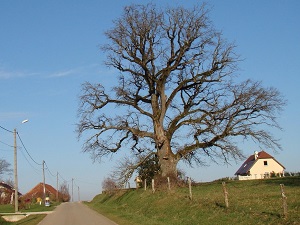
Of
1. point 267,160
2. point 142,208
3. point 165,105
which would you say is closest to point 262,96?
point 165,105

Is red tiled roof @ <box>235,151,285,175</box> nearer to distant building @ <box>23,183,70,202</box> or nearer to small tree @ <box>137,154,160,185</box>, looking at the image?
distant building @ <box>23,183,70,202</box>

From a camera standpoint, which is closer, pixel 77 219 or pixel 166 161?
pixel 77 219

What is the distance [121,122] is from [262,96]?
10982 mm

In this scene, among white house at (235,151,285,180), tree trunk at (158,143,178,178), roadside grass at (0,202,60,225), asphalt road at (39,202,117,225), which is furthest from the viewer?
white house at (235,151,285,180)

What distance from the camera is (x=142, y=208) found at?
1108 inches

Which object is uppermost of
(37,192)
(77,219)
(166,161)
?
(166,161)

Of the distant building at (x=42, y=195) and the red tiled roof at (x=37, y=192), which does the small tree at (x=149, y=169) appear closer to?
the distant building at (x=42, y=195)

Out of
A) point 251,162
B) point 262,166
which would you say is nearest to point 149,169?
point 262,166

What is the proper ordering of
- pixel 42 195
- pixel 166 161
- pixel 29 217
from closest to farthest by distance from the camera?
1. pixel 29 217
2. pixel 166 161
3. pixel 42 195

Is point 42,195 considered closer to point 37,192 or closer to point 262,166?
point 37,192

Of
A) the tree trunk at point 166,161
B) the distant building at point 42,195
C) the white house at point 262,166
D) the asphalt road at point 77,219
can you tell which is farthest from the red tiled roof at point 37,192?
the asphalt road at point 77,219

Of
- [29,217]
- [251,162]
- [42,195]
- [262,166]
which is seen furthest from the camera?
[42,195]

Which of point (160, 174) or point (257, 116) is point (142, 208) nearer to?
point (160, 174)

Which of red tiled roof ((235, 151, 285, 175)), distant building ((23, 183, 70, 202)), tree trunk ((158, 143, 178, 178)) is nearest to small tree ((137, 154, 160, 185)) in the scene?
tree trunk ((158, 143, 178, 178))
